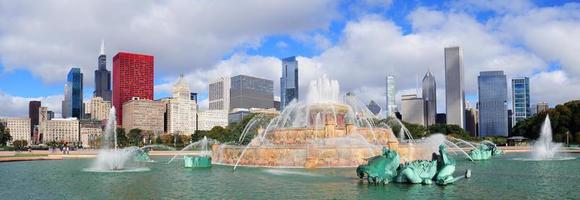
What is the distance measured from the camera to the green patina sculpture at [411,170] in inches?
990

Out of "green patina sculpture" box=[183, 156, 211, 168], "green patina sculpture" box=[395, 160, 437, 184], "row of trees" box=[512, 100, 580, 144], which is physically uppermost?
"row of trees" box=[512, 100, 580, 144]

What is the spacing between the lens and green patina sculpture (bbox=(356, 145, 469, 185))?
25141 mm

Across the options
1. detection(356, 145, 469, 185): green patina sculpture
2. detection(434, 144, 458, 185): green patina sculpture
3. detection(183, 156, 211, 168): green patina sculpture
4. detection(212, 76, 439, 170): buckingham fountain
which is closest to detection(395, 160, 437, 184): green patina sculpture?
detection(356, 145, 469, 185): green patina sculpture

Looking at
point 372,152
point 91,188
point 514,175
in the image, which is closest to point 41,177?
point 91,188

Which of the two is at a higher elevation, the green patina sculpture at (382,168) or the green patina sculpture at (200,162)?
the green patina sculpture at (382,168)

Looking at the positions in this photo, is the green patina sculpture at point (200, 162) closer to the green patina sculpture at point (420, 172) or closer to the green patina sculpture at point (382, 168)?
the green patina sculpture at point (382, 168)

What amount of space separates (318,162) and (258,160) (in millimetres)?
4887

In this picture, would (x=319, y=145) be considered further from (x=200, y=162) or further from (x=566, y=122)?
(x=566, y=122)

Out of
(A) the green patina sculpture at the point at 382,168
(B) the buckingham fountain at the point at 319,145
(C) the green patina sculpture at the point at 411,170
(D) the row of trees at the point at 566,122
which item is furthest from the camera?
(D) the row of trees at the point at 566,122

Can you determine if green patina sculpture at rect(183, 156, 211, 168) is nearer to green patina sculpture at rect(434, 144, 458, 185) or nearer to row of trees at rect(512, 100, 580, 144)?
green patina sculpture at rect(434, 144, 458, 185)

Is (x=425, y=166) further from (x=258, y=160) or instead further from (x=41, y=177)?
(x=41, y=177)

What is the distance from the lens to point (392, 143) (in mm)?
37156

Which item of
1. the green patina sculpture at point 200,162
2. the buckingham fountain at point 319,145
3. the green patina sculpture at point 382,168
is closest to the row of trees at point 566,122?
the buckingham fountain at point 319,145

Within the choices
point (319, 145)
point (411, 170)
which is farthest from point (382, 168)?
point (319, 145)
